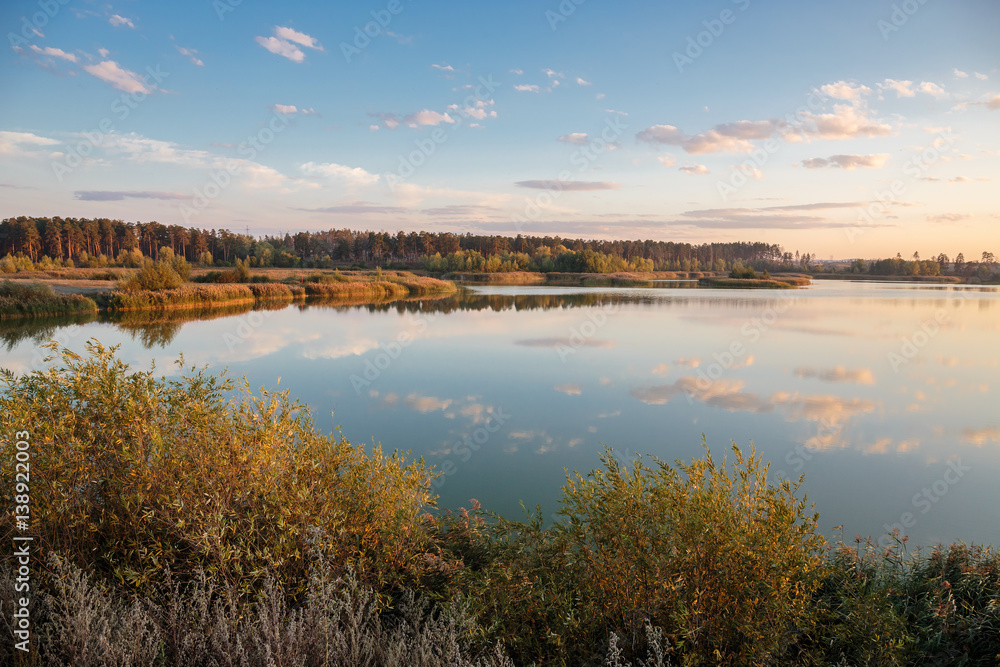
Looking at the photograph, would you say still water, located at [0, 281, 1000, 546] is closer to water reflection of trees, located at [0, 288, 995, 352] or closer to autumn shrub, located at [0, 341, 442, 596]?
water reflection of trees, located at [0, 288, 995, 352]

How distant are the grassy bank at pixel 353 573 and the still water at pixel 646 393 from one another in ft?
8.59

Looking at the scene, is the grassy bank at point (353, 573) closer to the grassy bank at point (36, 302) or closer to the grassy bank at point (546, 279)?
the grassy bank at point (36, 302)

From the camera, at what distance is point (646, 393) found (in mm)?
12711

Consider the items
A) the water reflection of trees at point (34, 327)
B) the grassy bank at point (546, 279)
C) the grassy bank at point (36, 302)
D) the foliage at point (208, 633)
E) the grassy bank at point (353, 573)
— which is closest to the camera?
the foliage at point (208, 633)

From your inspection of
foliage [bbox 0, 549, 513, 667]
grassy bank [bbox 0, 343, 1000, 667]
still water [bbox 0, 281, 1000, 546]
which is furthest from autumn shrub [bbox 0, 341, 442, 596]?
still water [bbox 0, 281, 1000, 546]

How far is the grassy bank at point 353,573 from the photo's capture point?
3164mm

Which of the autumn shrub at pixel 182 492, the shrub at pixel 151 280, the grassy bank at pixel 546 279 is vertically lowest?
the autumn shrub at pixel 182 492

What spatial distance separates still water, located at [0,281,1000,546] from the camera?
24.9 feet

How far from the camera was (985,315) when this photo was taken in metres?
28.4

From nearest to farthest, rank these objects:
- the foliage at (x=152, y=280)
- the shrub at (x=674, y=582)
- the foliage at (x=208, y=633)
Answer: the foliage at (x=208, y=633) → the shrub at (x=674, y=582) → the foliage at (x=152, y=280)

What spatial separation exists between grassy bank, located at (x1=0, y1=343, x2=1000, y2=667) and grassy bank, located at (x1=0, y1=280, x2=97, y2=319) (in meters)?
27.4

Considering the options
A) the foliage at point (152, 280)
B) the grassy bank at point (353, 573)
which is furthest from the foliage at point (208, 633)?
the foliage at point (152, 280)

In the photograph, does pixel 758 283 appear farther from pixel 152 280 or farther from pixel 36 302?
pixel 36 302

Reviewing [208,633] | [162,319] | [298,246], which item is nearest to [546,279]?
[298,246]
